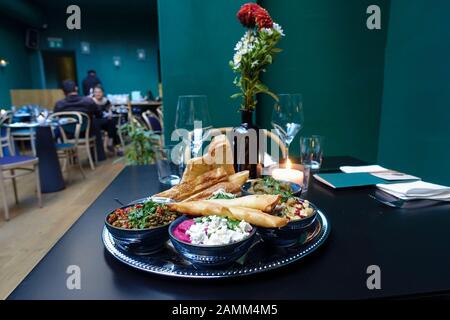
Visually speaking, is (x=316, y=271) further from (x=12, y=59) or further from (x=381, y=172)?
(x=12, y=59)

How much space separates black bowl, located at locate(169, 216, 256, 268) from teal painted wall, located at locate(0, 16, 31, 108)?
8.85 meters

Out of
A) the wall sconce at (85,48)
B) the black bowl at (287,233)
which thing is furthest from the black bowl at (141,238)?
the wall sconce at (85,48)

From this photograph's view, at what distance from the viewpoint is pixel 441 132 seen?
215cm

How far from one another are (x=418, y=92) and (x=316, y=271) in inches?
93.0

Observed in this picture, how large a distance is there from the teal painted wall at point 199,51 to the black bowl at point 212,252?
81.4 inches

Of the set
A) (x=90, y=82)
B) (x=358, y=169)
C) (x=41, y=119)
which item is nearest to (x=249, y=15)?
(x=358, y=169)

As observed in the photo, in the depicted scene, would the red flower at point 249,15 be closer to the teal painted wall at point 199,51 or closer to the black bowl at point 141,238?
the black bowl at point 141,238

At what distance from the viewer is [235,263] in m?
0.59

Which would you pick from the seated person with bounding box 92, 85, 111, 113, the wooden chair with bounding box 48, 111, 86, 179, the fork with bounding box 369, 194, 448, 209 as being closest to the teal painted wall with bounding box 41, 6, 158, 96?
the seated person with bounding box 92, 85, 111, 113

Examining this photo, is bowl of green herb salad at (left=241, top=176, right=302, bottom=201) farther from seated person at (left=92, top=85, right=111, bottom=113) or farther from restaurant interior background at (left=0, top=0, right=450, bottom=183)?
seated person at (left=92, top=85, right=111, bottom=113)

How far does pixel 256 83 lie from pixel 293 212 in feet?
1.65

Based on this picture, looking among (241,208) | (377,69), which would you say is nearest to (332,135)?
(377,69)

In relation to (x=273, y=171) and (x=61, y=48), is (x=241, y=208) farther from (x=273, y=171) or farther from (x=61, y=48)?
(x=61, y=48)

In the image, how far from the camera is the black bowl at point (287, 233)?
64 centimetres
